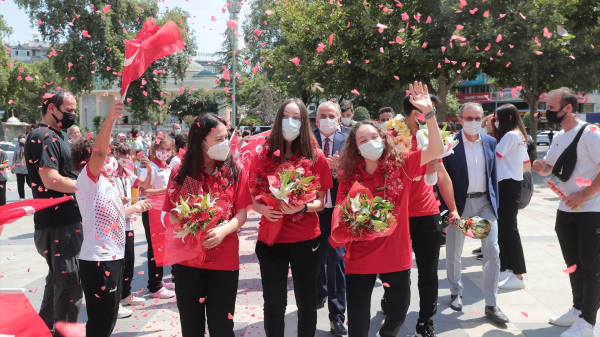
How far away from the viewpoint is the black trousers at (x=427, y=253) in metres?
4.68

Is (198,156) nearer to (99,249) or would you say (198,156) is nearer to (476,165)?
(99,249)

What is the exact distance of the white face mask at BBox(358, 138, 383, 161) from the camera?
386cm

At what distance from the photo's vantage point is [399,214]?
3908mm

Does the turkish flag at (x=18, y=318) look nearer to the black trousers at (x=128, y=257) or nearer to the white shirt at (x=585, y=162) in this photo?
the black trousers at (x=128, y=257)

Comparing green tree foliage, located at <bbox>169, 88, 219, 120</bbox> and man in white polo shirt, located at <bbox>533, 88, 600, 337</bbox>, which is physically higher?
green tree foliage, located at <bbox>169, 88, 219, 120</bbox>

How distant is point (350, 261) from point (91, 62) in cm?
3349

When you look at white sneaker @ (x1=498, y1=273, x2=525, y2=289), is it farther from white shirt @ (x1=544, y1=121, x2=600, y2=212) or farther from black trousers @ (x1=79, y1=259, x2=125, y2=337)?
black trousers @ (x1=79, y1=259, x2=125, y2=337)

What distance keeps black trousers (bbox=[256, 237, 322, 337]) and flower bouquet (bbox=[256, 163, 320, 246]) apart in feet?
0.47

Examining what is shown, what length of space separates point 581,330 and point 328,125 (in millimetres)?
3153

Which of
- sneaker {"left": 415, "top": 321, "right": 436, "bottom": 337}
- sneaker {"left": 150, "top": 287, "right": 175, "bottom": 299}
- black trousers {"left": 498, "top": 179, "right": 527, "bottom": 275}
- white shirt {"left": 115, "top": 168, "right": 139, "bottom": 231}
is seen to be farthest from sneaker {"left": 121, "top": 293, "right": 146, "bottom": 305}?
black trousers {"left": 498, "top": 179, "right": 527, "bottom": 275}

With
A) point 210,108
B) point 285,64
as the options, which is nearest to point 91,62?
point 285,64

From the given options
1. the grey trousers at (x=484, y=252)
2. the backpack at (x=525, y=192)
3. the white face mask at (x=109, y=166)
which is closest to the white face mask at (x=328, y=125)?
the grey trousers at (x=484, y=252)

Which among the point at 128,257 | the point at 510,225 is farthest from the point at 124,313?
the point at 510,225

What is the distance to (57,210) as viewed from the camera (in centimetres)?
425
